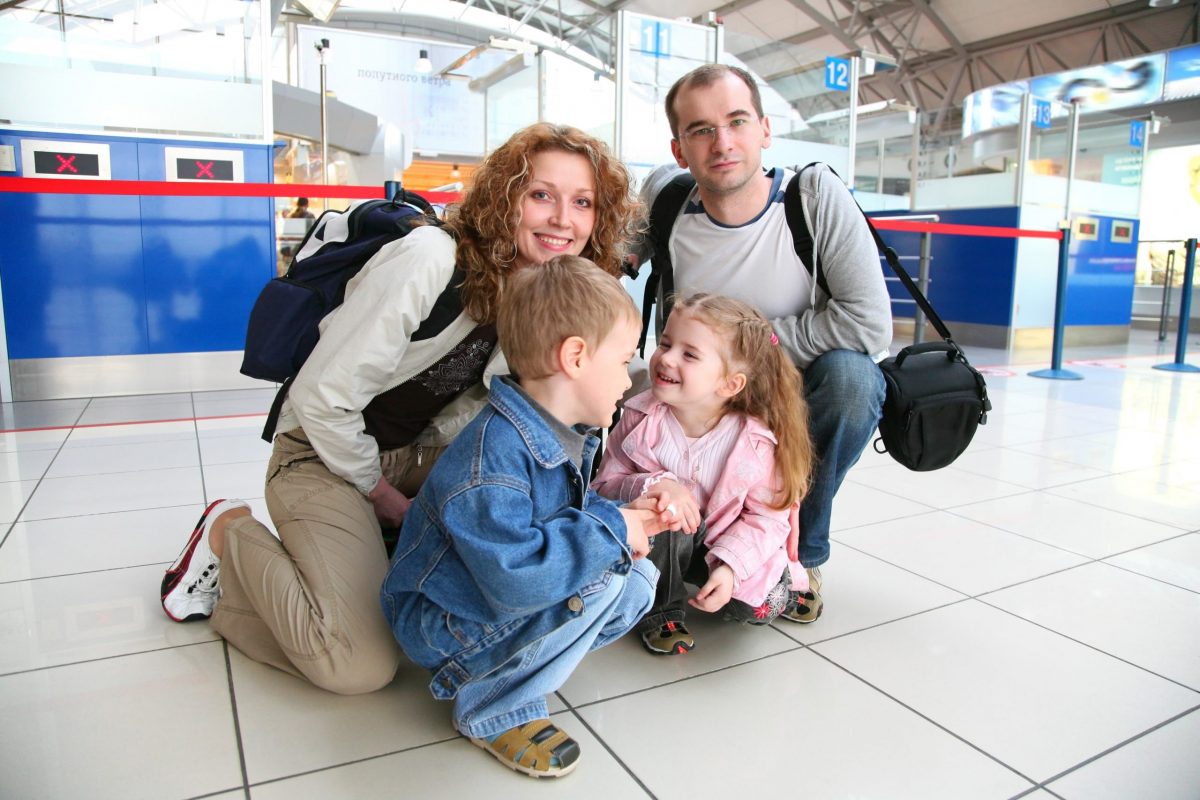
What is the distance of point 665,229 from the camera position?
187cm

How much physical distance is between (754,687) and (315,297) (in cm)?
104

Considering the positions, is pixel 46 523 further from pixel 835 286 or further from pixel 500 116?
pixel 500 116

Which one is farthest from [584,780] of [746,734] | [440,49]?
[440,49]

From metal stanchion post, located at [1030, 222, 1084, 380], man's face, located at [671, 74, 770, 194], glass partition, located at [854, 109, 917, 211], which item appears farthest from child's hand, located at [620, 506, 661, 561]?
glass partition, located at [854, 109, 917, 211]

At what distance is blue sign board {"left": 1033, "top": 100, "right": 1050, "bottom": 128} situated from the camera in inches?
285

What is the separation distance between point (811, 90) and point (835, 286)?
6.60 meters

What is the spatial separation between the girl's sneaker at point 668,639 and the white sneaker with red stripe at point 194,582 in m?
0.82

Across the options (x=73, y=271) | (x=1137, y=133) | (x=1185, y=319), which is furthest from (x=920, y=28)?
(x=73, y=271)

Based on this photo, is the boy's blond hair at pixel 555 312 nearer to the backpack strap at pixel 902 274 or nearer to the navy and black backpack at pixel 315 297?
the navy and black backpack at pixel 315 297

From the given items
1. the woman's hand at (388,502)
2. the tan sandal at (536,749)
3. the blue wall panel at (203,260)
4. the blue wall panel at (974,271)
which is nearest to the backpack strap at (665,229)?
the woman's hand at (388,502)

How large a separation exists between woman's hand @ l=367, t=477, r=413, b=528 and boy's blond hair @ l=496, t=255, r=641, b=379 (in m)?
0.50

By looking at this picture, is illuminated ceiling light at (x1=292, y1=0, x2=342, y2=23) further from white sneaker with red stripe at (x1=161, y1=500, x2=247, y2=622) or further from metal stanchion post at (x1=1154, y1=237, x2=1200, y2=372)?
metal stanchion post at (x1=1154, y1=237, x2=1200, y2=372)

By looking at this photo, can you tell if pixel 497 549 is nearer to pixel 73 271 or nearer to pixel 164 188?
pixel 164 188

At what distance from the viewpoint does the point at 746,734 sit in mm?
1234
